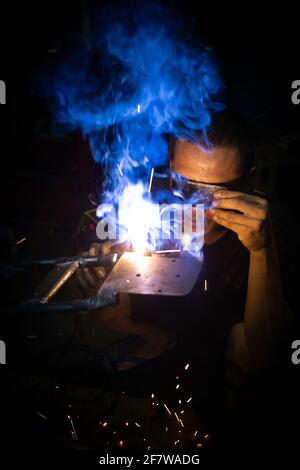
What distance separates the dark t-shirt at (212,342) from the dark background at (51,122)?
2.33 feet

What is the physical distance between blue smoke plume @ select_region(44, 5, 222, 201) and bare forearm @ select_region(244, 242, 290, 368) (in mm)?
1450

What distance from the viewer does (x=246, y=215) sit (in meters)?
2.71

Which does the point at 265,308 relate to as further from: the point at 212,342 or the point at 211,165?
the point at 211,165

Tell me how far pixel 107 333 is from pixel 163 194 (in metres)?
2.40

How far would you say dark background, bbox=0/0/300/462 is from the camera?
21.6ft

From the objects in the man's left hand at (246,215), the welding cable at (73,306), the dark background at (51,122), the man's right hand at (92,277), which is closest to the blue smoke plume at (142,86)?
the dark background at (51,122)

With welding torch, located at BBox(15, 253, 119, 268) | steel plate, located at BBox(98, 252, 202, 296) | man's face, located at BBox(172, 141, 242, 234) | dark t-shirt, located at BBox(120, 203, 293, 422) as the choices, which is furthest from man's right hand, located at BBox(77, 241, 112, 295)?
man's face, located at BBox(172, 141, 242, 234)

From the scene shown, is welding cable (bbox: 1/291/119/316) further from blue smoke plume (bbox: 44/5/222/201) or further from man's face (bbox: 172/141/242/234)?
blue smoke plume (bbox: 44/5/222/201)

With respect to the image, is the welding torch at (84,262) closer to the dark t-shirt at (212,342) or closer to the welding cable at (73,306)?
the welding cable at (73,306)

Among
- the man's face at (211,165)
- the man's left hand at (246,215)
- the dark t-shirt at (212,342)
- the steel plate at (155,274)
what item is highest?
the man's face at (211,165)

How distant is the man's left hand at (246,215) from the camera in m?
2.68

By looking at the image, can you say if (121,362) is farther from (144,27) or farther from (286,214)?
(144,27)

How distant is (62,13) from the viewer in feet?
29.2
